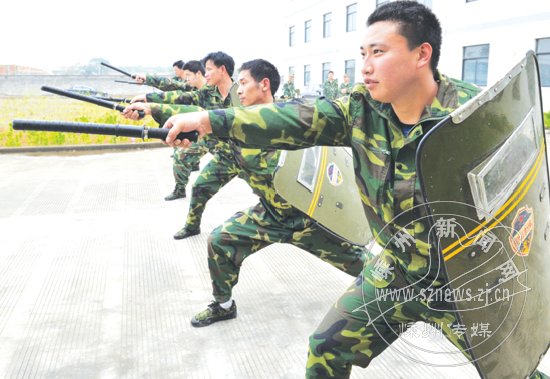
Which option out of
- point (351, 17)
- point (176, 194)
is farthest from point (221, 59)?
point (351, 17)

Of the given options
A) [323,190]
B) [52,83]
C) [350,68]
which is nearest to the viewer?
[323,190]

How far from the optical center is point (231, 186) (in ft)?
23.1

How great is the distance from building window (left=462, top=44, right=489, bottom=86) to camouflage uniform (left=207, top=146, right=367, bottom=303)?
15684 mm

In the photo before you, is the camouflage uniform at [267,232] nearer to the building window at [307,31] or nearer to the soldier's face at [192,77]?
the soldier's face at [192,77]

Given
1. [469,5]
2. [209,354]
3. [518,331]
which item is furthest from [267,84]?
[469,5]

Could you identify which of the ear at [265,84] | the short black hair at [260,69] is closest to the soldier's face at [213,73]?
the short black hair at [260,69]

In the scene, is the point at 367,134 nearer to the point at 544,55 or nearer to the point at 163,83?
the point at 163,83

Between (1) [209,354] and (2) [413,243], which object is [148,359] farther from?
(2) [413,243]

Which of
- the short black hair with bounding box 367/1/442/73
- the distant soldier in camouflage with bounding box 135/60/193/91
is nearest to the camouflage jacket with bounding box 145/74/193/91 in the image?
the distant soldier in camouflage with bounding box 135/60/193/91

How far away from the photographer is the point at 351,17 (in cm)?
2556

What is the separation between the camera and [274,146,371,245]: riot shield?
2900 millimetres

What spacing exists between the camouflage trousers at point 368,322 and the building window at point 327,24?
27.9 m

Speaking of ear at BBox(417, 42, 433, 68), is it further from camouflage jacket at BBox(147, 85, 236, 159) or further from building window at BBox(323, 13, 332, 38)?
building window at BBox(323, 13, 332, 38)

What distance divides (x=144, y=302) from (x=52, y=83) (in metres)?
31.2
